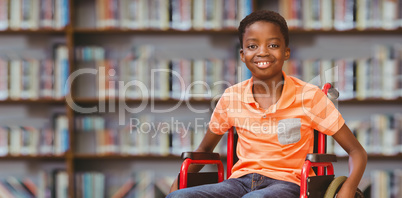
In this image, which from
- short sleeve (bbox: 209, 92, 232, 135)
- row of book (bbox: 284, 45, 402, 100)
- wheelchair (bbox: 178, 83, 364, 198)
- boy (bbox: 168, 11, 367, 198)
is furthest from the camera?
row of book (bbox: 284, 45, 402, 100)

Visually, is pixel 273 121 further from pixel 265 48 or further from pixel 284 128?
pixel 265 48

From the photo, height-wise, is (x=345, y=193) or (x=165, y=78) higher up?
(x=165, y=78)

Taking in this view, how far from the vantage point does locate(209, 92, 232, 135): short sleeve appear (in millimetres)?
1822

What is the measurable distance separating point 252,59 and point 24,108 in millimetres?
2248

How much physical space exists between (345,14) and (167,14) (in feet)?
3.78

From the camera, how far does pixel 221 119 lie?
1829mm

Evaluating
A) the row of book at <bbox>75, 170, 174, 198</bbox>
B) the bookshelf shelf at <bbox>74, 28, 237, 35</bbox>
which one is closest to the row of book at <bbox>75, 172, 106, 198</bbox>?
the row of book at <bbox>75, 170, 174, 198</bbox>

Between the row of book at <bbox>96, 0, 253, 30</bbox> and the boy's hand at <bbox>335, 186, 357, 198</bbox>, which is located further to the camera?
the row of book at <bbox>96, 0, 253, 30</bbox>

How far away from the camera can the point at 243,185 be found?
5.30ft

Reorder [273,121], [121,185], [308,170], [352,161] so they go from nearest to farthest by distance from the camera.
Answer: [308,170] < [352,161] < [273,121] < [121,185]

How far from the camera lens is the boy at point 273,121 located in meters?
1.59

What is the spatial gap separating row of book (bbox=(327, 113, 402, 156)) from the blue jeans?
1.48 metres

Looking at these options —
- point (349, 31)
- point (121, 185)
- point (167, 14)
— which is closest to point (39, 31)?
point (167, 14)

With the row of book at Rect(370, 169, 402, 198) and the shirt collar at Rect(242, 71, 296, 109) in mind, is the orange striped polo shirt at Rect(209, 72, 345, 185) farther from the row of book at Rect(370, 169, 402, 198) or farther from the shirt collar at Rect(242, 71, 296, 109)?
the row of book at Rect(370, 169, 402, 198)
